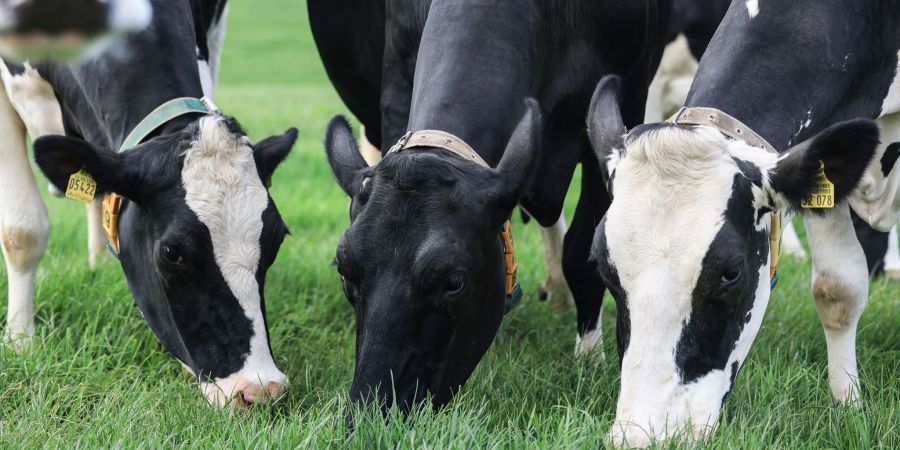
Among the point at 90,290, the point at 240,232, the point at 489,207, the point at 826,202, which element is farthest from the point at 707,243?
the point at 90,290

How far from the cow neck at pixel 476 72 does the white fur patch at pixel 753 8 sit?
953 mm

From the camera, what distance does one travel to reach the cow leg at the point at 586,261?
568cm

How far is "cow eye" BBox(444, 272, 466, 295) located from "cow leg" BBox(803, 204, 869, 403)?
1.88m

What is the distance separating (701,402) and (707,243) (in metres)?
0.52

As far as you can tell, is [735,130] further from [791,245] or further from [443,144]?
[791,245]

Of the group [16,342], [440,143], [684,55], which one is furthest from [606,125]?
[684,55]

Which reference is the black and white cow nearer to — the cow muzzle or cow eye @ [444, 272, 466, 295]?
cow eye @ [444, 272, 466, 295]

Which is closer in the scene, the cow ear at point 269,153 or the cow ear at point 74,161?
the cow ear at point 74,161

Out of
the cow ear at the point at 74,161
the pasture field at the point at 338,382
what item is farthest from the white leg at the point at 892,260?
the cow ear at the point at 74,161

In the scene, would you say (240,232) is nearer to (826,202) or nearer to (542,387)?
(542,387)

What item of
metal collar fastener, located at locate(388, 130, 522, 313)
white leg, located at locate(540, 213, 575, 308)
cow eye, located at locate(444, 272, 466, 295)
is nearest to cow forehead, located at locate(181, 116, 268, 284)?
metal collar fastener, located at locate(388, 130, 522, 313)

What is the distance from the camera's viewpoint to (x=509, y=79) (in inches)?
182

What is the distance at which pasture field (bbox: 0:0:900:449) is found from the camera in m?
3.82

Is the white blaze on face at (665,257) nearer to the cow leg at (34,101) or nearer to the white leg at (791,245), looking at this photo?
the cow leg at (34,101)
